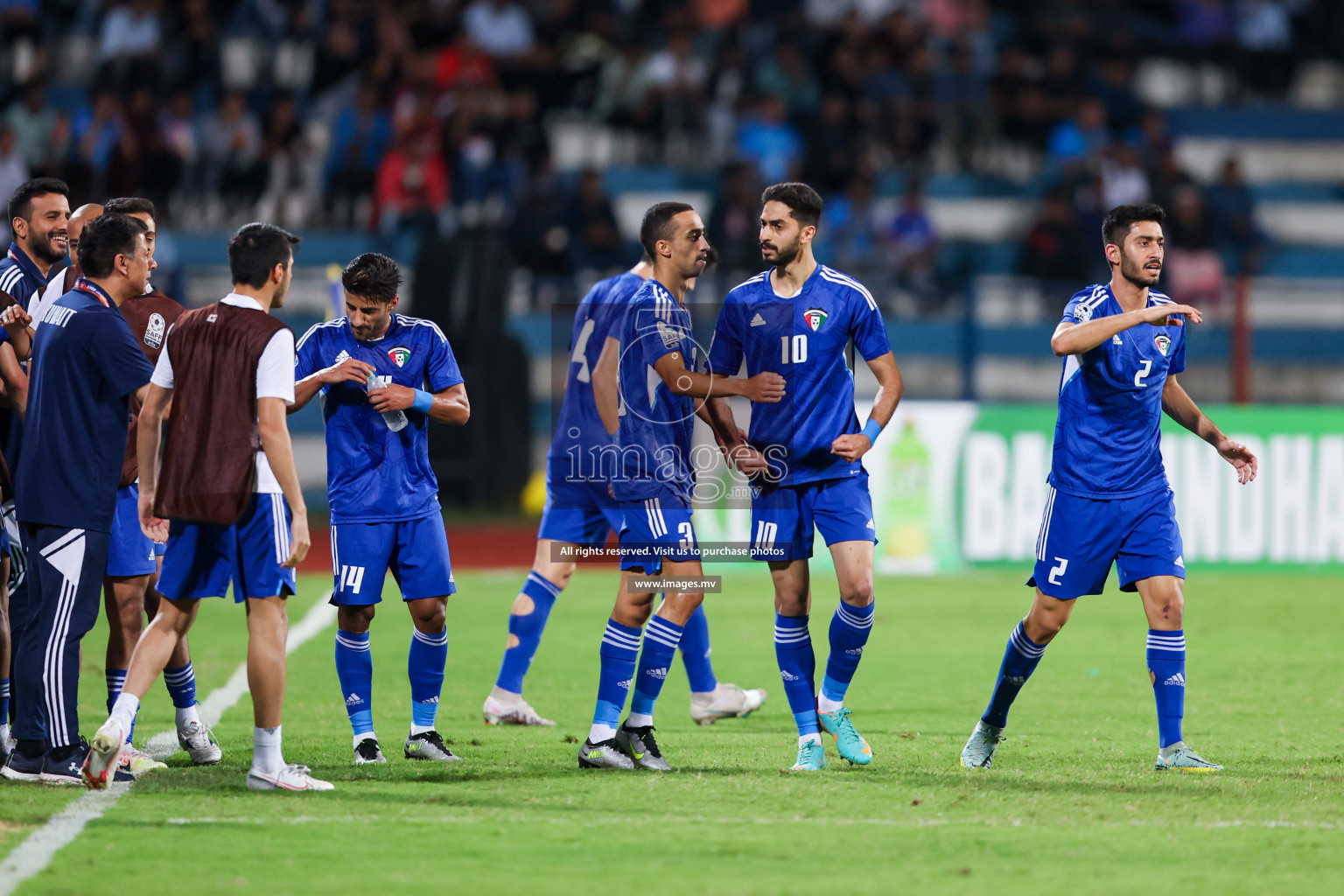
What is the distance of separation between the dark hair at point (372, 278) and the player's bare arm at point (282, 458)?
0.95 m

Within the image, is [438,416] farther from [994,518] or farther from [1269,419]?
[1269,419]

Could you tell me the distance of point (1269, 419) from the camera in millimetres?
14805

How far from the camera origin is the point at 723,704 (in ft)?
26.6

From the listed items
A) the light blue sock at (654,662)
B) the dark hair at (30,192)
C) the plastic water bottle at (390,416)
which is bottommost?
the light blue sock at (654,662)

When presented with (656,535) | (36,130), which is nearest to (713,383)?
(656,535)

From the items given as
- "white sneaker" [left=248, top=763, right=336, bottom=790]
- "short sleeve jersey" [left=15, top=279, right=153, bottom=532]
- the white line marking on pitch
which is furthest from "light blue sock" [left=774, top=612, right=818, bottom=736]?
"short sleeve jersey" [left=15, top=279, right=153, bottom=532]

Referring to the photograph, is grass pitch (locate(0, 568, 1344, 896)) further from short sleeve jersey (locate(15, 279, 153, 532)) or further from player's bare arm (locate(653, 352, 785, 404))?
player's bare arm (locate(653, 352, 785, 404))

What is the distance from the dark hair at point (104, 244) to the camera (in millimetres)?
6211

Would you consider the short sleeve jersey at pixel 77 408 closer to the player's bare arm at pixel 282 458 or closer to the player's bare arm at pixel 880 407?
the player's bare arm at pixel 282 458

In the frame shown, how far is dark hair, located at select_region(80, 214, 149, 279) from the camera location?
621cm

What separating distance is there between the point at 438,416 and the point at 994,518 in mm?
8891

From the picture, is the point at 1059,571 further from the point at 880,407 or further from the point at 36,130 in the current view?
the point at 36,130

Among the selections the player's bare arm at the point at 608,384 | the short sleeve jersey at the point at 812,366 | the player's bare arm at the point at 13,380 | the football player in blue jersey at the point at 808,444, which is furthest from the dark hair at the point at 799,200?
the player's bare arm at the point at 13,380

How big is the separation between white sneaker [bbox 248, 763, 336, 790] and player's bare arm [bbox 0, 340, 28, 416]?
1960 millimetres
